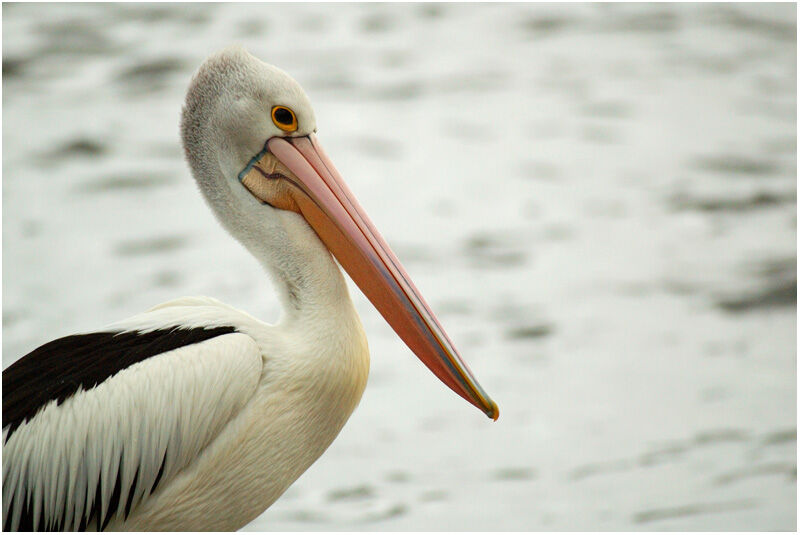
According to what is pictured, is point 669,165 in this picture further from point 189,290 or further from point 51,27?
point 51,27

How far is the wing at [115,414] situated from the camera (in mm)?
3152

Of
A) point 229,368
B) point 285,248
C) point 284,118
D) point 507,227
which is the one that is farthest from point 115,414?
point 507,227

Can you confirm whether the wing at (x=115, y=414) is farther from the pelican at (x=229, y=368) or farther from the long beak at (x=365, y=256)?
the long beak at (x=365, y=256)

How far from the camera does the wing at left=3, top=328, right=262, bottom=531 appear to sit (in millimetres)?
3152

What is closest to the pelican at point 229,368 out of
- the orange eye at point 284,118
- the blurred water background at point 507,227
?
the orange eye at point 284,118

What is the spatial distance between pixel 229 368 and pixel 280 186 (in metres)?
0.54

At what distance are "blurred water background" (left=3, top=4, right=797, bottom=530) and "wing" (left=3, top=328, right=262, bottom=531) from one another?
3.35m

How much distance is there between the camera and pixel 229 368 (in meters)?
3.16

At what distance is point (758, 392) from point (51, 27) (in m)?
8.70

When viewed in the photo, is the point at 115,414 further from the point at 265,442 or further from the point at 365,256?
the point at 365,256

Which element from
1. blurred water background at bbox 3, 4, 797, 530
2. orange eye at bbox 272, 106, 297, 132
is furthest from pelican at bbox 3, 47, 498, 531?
blurred water background at bbox 3, 4, 797, 530

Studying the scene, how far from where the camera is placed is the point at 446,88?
→ 11914 mm

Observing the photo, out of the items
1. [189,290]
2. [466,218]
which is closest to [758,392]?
[466,218]

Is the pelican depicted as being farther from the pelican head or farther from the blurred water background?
the blurred water background
